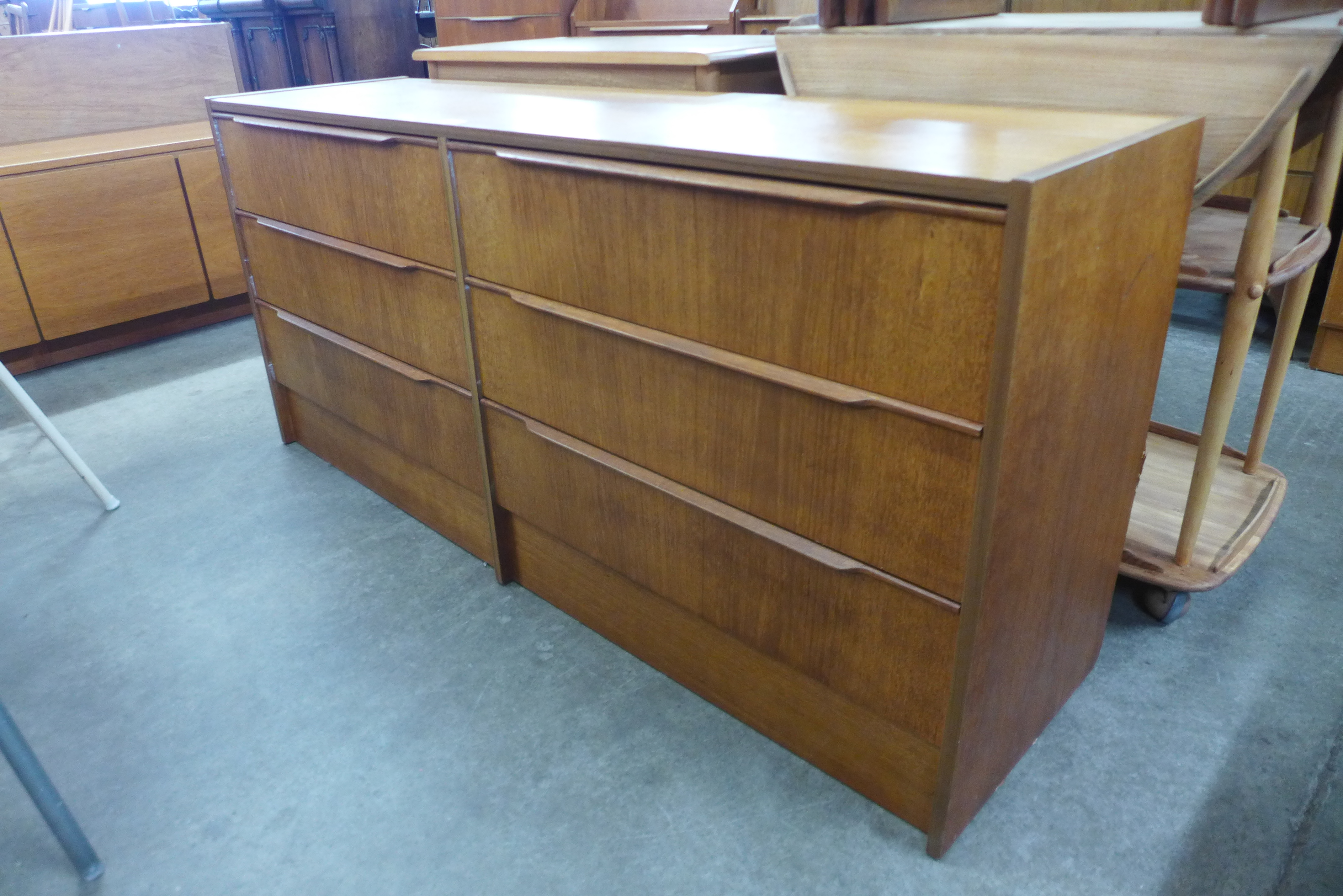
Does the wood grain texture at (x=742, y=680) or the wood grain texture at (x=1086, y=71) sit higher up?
the wood grain texture at (x=1086, y=71)

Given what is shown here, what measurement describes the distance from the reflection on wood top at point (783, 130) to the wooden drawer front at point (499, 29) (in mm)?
1969

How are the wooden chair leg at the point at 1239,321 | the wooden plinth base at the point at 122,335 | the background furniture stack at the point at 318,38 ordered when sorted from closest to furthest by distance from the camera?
the wooden chair leg at the point at 1239,321 < the wooden plinth base at the point at 122,335 < the background furniture stack at the point at 318,38

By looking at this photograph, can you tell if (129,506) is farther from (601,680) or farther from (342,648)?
(601,680)

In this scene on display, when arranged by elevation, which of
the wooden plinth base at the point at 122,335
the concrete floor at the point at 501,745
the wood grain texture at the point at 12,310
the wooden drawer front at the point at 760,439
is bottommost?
the concrete floor at the point at 501,745

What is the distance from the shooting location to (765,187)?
3.13 feet

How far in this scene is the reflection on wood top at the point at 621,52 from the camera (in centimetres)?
161

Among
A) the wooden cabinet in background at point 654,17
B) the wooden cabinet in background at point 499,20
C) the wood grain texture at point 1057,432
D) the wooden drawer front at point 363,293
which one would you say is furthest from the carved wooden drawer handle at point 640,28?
the wood grain texture at point 1057,432

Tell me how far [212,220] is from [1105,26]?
275 centimetres

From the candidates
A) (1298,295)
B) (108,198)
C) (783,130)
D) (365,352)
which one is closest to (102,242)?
(108,198)

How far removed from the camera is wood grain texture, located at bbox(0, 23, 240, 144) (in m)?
2.85

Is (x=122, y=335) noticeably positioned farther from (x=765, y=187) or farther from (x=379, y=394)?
(x=765, y=187)

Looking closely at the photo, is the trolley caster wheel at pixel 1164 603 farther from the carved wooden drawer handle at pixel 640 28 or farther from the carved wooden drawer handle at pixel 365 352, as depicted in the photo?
the carved wooden drawer handle at pixel 640 28

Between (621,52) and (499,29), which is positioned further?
(499,29)

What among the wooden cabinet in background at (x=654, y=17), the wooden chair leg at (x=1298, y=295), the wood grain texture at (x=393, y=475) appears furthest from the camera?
the wooden cabinet in background at (x=654, y=17)
